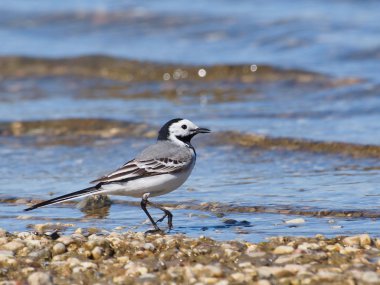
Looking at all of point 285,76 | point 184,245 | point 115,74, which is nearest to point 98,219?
point 184,245

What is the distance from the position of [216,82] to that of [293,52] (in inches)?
96.7

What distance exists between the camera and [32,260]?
7250 mm

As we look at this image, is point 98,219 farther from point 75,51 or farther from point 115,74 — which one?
point 75,51

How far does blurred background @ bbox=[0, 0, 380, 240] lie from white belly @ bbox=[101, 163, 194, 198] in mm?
430

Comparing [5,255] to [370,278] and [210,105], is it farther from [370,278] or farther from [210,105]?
[210,105]

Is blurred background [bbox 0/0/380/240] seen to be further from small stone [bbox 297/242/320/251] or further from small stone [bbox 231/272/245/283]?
small stone [bbox 231/272/245/283]

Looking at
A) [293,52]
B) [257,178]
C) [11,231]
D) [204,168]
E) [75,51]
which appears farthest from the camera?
[75,51]

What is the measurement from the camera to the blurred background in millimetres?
9609

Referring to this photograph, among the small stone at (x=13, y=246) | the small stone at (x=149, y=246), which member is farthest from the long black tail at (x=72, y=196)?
the small stone at (x=149, y=246)

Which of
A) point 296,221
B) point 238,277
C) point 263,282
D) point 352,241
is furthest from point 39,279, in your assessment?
point 296,221

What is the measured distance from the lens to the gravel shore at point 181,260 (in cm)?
659

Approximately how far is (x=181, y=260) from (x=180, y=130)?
248cm

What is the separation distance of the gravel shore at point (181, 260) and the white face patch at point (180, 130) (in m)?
1.72

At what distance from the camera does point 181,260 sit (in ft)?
23.5
